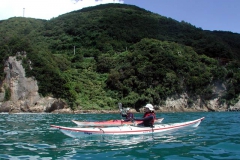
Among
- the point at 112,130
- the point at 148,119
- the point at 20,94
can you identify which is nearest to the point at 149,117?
the point at 148,119

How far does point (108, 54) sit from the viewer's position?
7894cm

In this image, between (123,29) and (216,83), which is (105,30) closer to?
(123,29)

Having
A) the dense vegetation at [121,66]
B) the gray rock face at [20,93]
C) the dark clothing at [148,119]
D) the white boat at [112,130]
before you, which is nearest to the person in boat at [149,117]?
the dark clothing at [148,119]

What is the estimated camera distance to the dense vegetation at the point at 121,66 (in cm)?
5634

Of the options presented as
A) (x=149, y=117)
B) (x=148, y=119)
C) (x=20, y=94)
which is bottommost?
(x=148, y=119)

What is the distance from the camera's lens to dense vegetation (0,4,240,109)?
56.3m

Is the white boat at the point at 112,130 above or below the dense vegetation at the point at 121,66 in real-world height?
below

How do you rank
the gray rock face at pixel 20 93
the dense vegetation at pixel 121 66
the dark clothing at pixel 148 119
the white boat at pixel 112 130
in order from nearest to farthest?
the white boat at pixel 112 130 → the dark clothing at pixel 148 119 → the gray rock face at pixel 20 93 → the dense vegetation at pixel 121 66

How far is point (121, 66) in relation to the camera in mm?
67312

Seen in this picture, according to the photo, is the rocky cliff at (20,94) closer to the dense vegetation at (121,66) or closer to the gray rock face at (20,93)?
the gray rock face at (20,93)

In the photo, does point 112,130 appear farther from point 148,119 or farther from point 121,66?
point 121,66

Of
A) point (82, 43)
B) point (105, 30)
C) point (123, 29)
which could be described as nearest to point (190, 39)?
point (123, 29)

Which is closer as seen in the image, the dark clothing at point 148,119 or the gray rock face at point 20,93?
the dark clothing at point 148,119

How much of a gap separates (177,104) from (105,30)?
50158 millimetres
